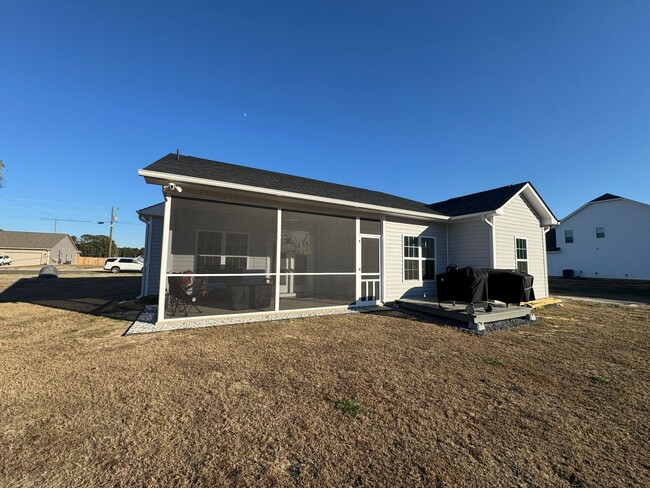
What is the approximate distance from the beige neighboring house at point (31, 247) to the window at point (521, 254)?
2312 inches

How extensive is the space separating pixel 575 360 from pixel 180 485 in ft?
17.3

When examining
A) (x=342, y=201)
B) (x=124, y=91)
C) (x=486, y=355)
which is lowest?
(x=486, y=355)

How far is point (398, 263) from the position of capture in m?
9.01

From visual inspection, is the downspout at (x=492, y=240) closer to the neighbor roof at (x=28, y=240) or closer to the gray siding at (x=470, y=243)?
the gray siding at (x=470, y=243)

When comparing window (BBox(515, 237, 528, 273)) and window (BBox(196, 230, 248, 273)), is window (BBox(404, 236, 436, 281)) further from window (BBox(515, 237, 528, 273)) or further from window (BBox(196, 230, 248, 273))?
window (BBox(196, 230, 248, 273))

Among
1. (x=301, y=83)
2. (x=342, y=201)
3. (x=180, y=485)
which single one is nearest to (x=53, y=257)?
(x=301, y=83)

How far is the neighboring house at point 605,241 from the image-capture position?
18.8 metres

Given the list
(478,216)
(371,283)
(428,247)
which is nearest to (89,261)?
(371,283)

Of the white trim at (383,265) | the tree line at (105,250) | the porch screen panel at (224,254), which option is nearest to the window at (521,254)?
the white trim at (383,265)

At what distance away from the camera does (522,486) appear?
5.64 feet

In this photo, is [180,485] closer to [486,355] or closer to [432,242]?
[486,355]

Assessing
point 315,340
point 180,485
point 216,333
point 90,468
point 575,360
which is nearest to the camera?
point 180,485

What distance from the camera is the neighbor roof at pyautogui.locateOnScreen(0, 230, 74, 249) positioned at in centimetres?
4056

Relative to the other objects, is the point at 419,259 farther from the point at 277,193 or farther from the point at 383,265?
the point at 277,193
